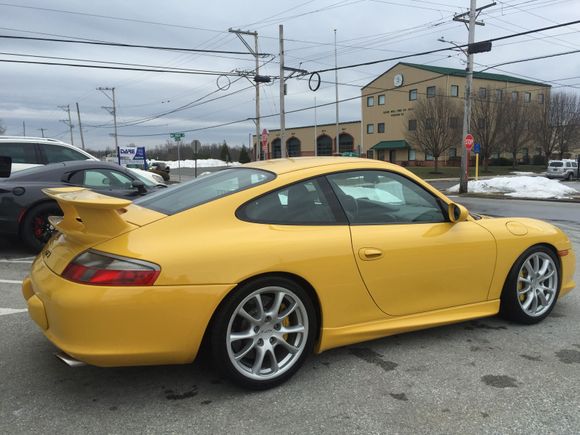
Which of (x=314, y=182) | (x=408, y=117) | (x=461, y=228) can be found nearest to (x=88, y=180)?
(x=314, y=182)

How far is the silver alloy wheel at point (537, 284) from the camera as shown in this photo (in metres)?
4.08

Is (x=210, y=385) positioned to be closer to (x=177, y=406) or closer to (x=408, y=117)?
(x=177, y=406)

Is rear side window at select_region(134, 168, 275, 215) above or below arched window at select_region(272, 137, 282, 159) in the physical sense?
below

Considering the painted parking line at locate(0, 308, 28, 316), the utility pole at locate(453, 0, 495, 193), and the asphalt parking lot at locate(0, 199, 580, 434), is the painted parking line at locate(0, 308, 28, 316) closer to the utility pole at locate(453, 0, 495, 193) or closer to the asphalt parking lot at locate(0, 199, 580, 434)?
the asphalt parking lot at locate(0, 199, 580, 434)

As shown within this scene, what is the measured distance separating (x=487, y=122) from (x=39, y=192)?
47403 mm

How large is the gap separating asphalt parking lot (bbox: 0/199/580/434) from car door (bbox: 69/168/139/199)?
396 cm

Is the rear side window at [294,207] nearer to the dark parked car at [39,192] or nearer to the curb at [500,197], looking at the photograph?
the dark parked car at [39,192]

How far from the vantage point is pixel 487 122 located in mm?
47562

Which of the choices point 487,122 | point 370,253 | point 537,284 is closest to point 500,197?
point 537,284

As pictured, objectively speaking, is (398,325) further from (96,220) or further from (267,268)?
(96,220)

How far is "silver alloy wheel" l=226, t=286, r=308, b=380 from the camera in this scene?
2.88 meters

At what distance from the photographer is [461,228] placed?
372 cm

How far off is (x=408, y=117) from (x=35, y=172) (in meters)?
54.8

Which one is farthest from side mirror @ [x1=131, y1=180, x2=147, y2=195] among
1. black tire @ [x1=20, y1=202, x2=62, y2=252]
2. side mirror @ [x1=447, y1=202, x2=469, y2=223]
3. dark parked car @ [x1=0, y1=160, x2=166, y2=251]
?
side mirror @ [x1=447, y1=202, x2=469, y2=223]
